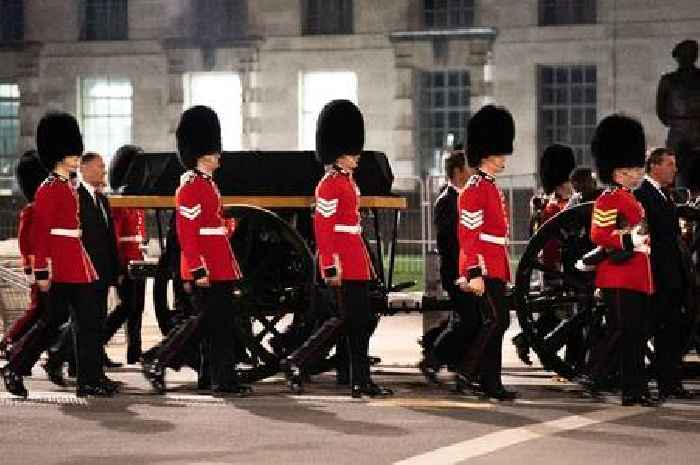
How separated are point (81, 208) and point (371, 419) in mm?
2575

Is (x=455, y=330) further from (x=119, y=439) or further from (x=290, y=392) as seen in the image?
(x=119, y=439)

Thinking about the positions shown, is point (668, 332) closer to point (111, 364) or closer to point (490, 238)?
point (490, 238)

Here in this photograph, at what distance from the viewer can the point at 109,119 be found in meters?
38.4

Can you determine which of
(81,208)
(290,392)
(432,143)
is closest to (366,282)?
(290,392)

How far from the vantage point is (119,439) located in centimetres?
1086

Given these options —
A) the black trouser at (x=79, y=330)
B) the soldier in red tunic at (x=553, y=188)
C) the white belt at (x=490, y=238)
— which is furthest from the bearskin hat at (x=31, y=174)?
the white belt at (x=490, y=238)

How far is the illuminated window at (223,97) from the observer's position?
124ft

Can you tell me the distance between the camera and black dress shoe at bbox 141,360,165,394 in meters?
13.1

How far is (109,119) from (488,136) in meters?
25.9

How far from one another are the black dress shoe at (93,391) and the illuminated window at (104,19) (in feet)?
86.1

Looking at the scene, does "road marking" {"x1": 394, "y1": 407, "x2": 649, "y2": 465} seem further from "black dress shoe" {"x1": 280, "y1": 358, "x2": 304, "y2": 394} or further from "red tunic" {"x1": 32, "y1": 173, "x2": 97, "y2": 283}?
"red tunic" {"x1": 32, "y1": 173, "x2": 97, "y2": 283}

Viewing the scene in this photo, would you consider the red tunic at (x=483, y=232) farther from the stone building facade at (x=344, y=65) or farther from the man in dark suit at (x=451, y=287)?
the stone building facade at (x=344, y=65)

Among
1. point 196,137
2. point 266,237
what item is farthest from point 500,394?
point 196,137

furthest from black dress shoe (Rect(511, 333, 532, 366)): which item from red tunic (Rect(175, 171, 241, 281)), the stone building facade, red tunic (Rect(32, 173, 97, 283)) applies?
the stone building facade
